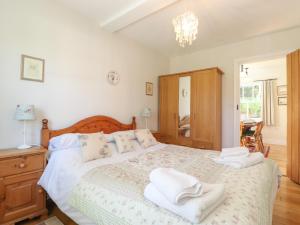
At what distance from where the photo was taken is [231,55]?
3568 mm

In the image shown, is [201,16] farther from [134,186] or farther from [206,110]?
[134,186]

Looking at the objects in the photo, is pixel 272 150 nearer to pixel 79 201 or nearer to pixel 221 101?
pixel 221 101

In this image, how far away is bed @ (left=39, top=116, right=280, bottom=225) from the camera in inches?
39.6

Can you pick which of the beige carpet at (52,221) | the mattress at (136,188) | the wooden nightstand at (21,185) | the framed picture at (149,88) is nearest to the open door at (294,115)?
the mattress at (136,188)

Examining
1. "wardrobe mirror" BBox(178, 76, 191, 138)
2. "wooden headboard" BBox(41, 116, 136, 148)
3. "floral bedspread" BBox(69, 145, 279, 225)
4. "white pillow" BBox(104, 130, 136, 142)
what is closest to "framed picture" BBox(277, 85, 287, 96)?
"wardrobe mirror" BBox(178, 76, 191, 138)

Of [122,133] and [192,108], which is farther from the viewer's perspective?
[192,108]

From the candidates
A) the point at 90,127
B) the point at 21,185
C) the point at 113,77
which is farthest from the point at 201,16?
the point at 21,185

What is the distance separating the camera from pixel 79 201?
1404 mm

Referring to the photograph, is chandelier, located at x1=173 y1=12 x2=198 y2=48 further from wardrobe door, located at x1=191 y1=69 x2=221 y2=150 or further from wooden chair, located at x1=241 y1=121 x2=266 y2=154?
wooden chair, located at x1=241 y1=121 x2=266 y2=154

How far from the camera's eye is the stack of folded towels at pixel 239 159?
174 cm

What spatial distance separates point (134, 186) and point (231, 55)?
11.0ft

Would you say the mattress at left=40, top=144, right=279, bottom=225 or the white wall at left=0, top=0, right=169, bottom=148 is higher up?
the white wall at left=0, top=0, right=169, bottom=148

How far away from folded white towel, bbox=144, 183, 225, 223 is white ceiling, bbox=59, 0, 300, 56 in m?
2.09

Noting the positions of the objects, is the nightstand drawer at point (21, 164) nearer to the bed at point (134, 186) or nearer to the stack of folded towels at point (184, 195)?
the bed at point (134, 186)
